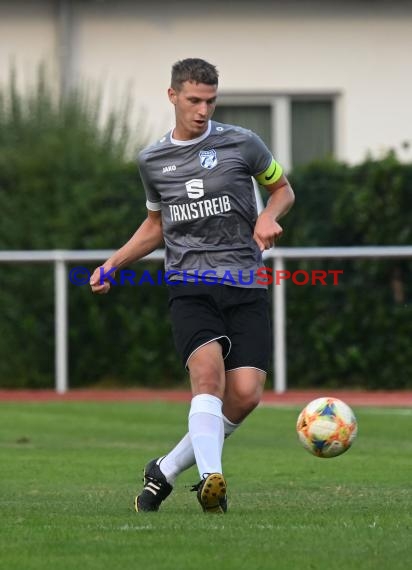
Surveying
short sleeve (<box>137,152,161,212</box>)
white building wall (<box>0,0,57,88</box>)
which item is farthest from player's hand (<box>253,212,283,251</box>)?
white building wall (<box>0,0,57,88</box>)

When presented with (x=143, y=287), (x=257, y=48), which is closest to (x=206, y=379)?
(x=143, y=287)

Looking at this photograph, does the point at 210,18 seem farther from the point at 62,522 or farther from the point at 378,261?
the point at 62,522

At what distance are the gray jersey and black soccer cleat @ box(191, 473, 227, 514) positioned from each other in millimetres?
1100

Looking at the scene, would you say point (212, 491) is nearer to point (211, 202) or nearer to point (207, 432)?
point (207, 432)

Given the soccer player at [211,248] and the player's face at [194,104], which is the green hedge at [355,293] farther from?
the player's face at [194,104]

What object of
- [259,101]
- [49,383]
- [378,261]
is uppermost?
[259,101]

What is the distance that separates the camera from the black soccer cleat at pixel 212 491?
288 inches

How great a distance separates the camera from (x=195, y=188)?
788 cm

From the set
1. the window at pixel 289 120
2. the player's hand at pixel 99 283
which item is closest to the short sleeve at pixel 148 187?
the player's hand at pixel 99 283

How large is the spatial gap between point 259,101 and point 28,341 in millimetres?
6783

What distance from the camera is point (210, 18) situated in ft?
77.7

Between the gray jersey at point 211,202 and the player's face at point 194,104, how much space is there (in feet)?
0.46

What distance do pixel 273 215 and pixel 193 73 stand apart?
841 mm

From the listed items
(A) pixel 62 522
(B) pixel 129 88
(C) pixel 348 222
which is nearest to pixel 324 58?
(B) pixel 129 88
